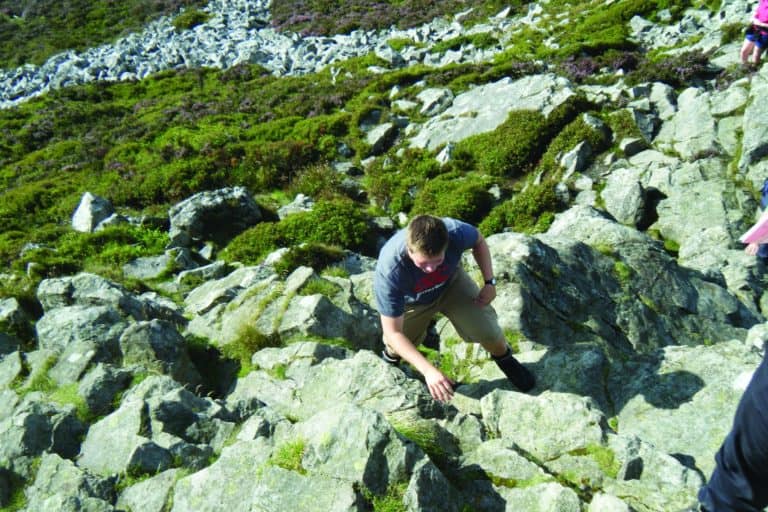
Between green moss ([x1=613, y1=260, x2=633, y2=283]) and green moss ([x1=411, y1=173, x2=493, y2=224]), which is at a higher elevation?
green moss ([x1=613, y1=260, x2=633, y2=283])

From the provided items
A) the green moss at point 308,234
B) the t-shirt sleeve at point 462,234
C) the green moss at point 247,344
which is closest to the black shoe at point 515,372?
the t-shirt sleeve at point 462,234

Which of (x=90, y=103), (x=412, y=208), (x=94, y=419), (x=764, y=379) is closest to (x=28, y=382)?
(x=94, y=419)

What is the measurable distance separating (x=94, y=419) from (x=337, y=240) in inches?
399

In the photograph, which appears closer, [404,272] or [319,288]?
[404,272]

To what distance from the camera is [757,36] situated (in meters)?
17.8

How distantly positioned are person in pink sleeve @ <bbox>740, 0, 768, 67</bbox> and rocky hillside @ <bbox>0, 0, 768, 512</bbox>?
60 cm

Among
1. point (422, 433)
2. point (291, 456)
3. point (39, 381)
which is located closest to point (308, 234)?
point (39, 381)

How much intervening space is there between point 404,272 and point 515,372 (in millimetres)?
2580

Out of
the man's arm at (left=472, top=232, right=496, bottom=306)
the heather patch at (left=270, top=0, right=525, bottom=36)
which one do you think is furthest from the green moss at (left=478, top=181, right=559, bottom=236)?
the heather patch at (left=270, top=0, right=525, bottom=36)

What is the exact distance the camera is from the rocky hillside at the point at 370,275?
530 cm

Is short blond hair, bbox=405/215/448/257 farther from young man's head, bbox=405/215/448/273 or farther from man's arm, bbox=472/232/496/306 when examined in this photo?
man's arm, bbox=472/232/496/306

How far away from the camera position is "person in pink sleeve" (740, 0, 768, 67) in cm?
1673

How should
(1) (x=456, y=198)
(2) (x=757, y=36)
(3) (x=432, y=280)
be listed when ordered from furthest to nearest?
(2) (x=757, y=36) < (1) (x=456, y=198) < (3) (x=432, y=280)

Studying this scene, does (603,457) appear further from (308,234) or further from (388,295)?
(308,234)
